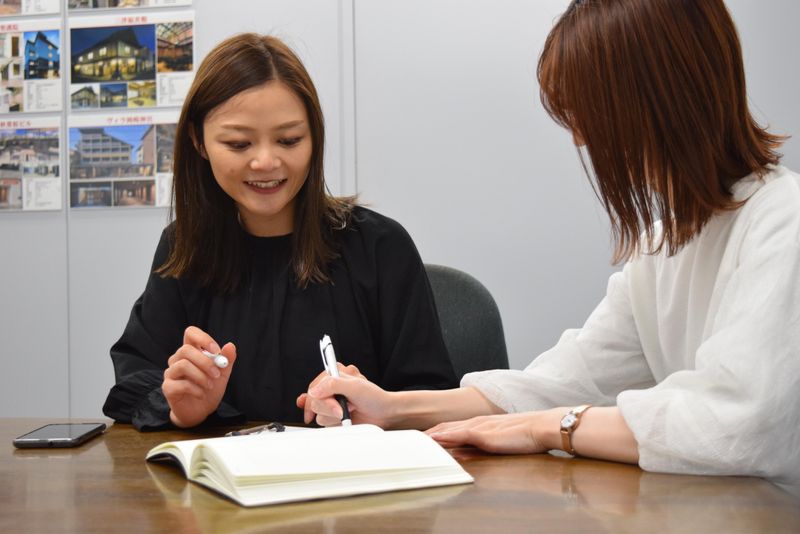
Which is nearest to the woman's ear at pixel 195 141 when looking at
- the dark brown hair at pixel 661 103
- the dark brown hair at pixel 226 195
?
the dark brown hair at pixel 226 195

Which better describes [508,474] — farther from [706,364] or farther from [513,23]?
[513,23]

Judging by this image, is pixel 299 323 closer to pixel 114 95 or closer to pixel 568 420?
pixel 568 420

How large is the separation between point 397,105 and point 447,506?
6.63 feet

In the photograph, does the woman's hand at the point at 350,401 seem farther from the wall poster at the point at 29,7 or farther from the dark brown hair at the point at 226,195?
the wall poster at the point at 29,7

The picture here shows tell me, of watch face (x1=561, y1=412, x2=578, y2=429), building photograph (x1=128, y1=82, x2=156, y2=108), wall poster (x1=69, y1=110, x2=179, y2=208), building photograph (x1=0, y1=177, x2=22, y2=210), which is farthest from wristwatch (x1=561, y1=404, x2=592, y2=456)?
building photograph (x1=0, y1=177, x2=22, y2=210)

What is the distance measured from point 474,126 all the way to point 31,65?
149cm

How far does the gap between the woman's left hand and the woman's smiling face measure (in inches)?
25.6

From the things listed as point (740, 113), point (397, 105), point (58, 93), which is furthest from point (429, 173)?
point (740, 113)

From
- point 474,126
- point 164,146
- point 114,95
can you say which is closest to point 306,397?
point 474,126

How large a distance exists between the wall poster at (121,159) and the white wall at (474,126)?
0.98 ft

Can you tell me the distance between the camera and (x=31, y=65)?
2992mm

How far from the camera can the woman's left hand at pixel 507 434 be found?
44.4 inches

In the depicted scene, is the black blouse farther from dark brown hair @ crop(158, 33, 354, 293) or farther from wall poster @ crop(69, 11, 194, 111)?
wall poster @ crop(69, 11, 194, 111)

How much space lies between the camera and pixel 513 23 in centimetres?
268
